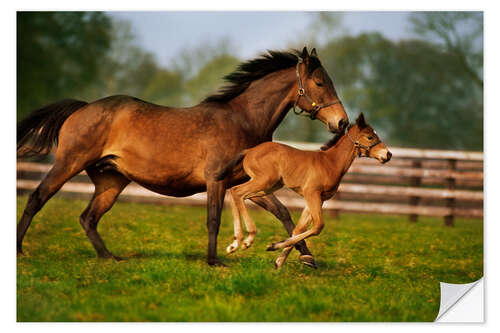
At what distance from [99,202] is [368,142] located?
2939 millimetres

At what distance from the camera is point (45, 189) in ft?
17.0

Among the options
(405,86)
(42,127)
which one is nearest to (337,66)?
(405,86)

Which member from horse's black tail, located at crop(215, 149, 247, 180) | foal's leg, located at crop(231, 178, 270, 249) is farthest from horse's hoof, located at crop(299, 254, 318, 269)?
horse's black tail, located at crop(215, 149, 247, 180)

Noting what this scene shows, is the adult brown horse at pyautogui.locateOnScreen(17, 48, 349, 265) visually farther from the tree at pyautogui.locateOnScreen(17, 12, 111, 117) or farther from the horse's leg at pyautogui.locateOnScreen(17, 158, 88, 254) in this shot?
the tree at pyautogui.locateOnScreen(17, 12, 111, 117)

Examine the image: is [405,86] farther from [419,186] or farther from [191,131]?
[191,131]

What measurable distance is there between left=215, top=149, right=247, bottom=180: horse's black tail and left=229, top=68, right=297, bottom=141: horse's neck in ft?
1.63

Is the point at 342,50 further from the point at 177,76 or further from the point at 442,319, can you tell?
the point at 442,319

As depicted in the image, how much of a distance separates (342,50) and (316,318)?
5193 mm

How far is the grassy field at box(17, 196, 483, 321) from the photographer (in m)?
4.09

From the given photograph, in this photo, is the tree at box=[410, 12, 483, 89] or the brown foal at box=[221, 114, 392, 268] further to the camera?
the tree at box=[410, 12, 483, 89]

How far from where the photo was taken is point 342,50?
8.13 meters
